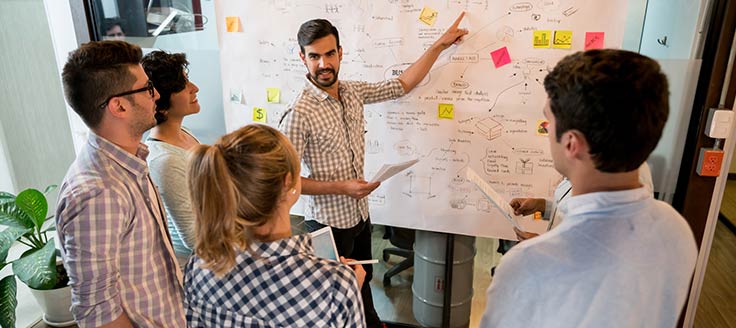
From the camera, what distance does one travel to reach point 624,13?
1.76m

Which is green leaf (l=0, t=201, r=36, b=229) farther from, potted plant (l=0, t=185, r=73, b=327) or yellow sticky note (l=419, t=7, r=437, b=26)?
yellow sticky note (l=419, t=7, r=437, b=26)

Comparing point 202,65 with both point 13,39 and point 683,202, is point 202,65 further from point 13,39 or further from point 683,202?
point 683,202

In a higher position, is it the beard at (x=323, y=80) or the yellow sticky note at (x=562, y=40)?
the yellow sticky note at (x=562, y=40)

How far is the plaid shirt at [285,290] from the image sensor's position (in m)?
1.03

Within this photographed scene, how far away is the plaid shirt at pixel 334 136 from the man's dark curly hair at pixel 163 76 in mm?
428

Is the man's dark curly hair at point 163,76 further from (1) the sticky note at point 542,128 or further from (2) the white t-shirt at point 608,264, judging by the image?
(1) the sticky note at point 542,128

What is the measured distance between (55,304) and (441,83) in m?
2.48

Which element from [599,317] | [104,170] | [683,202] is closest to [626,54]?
[599,317]

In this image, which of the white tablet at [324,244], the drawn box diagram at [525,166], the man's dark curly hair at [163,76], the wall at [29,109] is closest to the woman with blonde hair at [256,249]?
the white tablet at [324,244]

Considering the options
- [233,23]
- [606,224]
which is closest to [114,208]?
[606,224]

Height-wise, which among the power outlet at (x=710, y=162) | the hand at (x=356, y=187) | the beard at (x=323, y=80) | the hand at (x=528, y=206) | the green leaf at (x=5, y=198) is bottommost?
the green leaf at (x=5, y=198)

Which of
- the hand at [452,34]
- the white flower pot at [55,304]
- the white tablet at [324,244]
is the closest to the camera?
the white tablet at [324,244]

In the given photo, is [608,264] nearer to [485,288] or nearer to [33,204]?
[485,288]

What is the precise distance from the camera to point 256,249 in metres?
1.05
